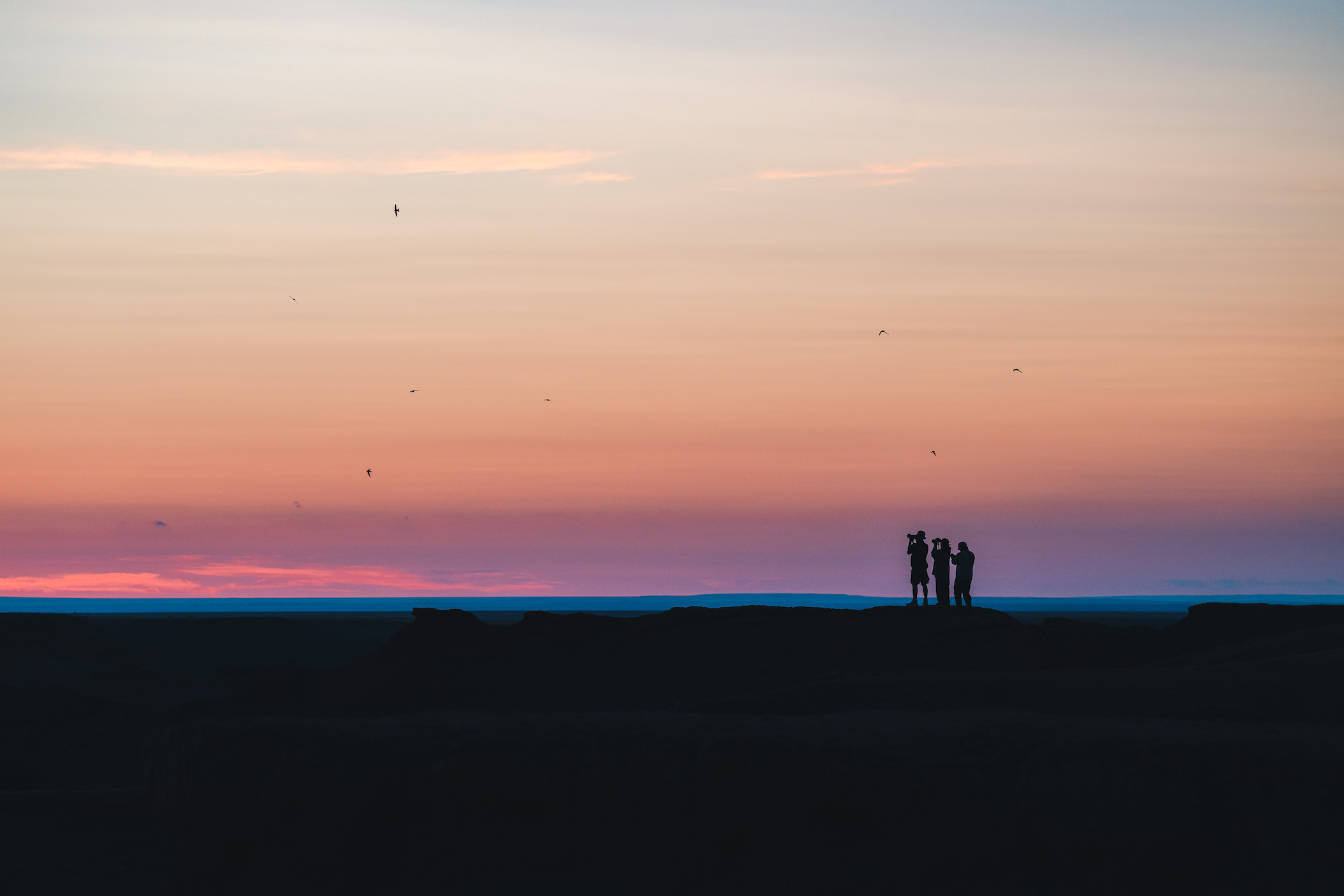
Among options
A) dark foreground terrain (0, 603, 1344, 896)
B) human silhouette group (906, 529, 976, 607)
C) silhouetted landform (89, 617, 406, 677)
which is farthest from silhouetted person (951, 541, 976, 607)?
silhouetted landform (89, 617, 406, 677)

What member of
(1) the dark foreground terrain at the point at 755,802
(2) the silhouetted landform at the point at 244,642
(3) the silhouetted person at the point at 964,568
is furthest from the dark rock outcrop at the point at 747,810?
(2) the silhouetted landform at the point at 244,642

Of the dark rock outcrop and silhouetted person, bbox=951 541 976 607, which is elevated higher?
silhouetted person, bbox=951 541 976 607

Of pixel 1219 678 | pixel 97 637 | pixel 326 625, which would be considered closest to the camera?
pixel 1219 678

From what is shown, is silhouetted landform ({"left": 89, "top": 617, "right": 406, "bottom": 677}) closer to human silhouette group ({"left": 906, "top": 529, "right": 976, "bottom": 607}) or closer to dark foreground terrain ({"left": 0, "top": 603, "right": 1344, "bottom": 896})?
human silhouette group ({"left": 906, "top": 529, "right": 976, "bottom": 607})

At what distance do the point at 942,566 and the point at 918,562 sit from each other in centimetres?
56

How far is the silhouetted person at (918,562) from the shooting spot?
91.7 feet

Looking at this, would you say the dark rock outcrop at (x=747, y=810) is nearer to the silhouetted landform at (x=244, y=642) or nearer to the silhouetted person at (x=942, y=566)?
the silhouetted person at (x=942, y=566)

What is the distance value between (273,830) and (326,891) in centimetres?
80

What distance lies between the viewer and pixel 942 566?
91.2ft

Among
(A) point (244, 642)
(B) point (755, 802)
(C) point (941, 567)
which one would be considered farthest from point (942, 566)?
(A) point (244, 642)

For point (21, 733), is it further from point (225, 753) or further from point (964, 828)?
A: point (964, 828)

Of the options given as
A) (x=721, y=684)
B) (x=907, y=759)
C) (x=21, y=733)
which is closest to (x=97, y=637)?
(x=21, y=733)

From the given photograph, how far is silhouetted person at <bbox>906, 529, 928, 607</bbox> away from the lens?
27953mm

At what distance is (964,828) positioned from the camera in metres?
11.5
